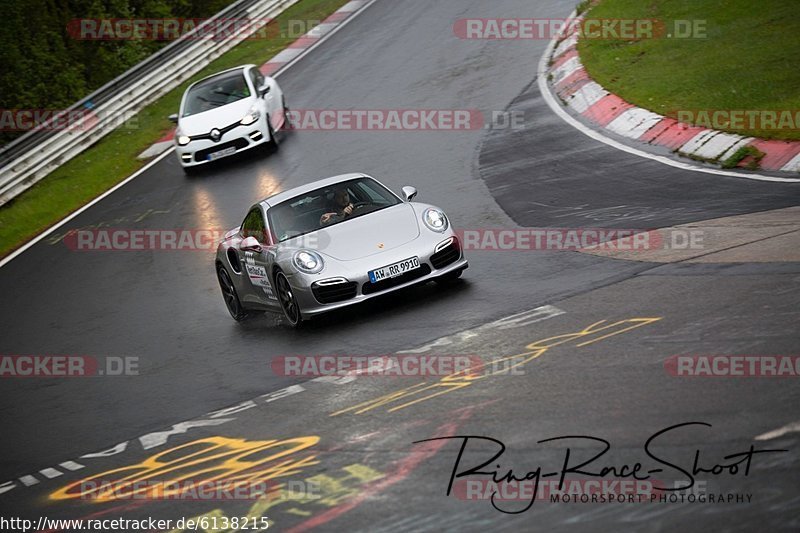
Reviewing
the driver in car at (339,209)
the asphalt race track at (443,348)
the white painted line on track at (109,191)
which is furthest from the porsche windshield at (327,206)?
the white painted line on track at (109,191)

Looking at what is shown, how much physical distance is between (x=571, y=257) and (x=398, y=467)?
533cm

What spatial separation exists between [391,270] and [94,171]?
1421 centimetres

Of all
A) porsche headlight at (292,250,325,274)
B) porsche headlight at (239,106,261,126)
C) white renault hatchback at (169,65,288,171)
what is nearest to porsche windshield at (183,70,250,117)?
white renault hatchback at (169,65,288,171)

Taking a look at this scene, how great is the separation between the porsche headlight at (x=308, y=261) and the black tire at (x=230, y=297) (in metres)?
2.03

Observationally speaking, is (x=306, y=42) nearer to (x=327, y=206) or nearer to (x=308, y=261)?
(x=327, y=206)

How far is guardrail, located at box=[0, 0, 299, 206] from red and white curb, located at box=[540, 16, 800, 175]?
1040 centimetres

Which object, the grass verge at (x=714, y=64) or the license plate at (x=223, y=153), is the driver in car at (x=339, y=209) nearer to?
the grass verge at (x=714, y=64)

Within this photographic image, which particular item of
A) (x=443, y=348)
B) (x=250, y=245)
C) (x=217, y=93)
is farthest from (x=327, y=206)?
(x=217, y=93)

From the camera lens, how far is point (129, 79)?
2755 centimetres

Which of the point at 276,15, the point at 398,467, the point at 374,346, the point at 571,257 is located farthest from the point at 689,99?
the point at 276,15

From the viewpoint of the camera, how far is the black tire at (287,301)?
11.4m

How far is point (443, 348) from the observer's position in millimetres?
9531

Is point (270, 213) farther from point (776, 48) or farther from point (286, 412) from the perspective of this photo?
point (776, 48)

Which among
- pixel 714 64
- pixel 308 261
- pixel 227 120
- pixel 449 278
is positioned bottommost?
pixel 449 278
